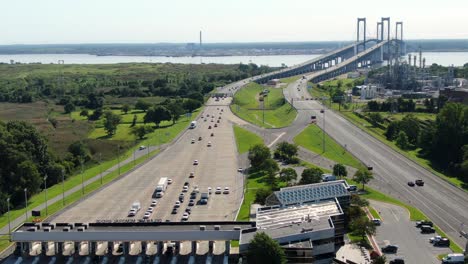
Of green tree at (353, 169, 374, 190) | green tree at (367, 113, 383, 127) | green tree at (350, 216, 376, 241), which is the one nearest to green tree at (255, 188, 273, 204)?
green tree at (350, 216, 376, 241)

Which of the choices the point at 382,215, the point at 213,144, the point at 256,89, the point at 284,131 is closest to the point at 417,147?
the point at 284,131

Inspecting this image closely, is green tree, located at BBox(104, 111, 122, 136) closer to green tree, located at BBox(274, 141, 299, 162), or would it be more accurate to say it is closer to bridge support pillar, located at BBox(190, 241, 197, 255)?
green tree, located at BBox(274, 141, 299, 162)

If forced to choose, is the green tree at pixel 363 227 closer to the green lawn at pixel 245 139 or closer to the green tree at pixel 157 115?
the green lawn at pixel 245 139

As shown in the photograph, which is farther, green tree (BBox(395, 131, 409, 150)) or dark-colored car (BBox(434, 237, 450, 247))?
green tree (BBox(395, 131, 409, 150))

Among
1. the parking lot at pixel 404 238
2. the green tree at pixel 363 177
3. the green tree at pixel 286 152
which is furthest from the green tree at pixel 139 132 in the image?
the parking lot at pixel 404 238

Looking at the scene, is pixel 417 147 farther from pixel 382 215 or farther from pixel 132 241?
pixel 132 241

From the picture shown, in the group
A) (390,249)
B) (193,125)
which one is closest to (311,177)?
(390,249)
